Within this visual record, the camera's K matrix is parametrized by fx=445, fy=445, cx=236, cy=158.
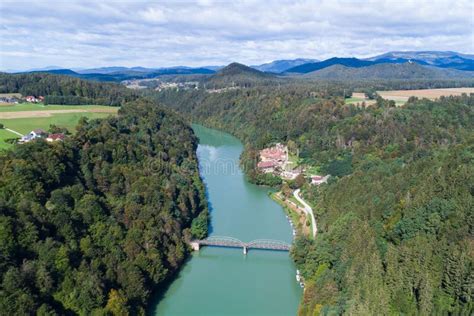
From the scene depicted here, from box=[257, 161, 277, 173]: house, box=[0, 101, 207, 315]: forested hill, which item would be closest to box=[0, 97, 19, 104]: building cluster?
box=[0, 101, 207, 315]: forested hill

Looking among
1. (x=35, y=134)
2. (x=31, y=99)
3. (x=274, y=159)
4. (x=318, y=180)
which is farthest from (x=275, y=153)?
(x=31, y=99)

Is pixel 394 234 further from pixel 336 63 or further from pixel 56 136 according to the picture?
pixel 336 63

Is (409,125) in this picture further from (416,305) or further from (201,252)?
(416,305)

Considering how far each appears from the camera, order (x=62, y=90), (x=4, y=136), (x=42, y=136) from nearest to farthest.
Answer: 1. (x=4, y=136)
2. (x=42, y=136)
3. (x=62, y=90)

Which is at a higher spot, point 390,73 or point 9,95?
point 390,73

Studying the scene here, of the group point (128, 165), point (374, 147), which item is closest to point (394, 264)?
point (128, 165)

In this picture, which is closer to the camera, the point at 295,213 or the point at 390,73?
the point at 295,213

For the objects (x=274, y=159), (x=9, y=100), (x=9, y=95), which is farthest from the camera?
(x=9, y=95)
